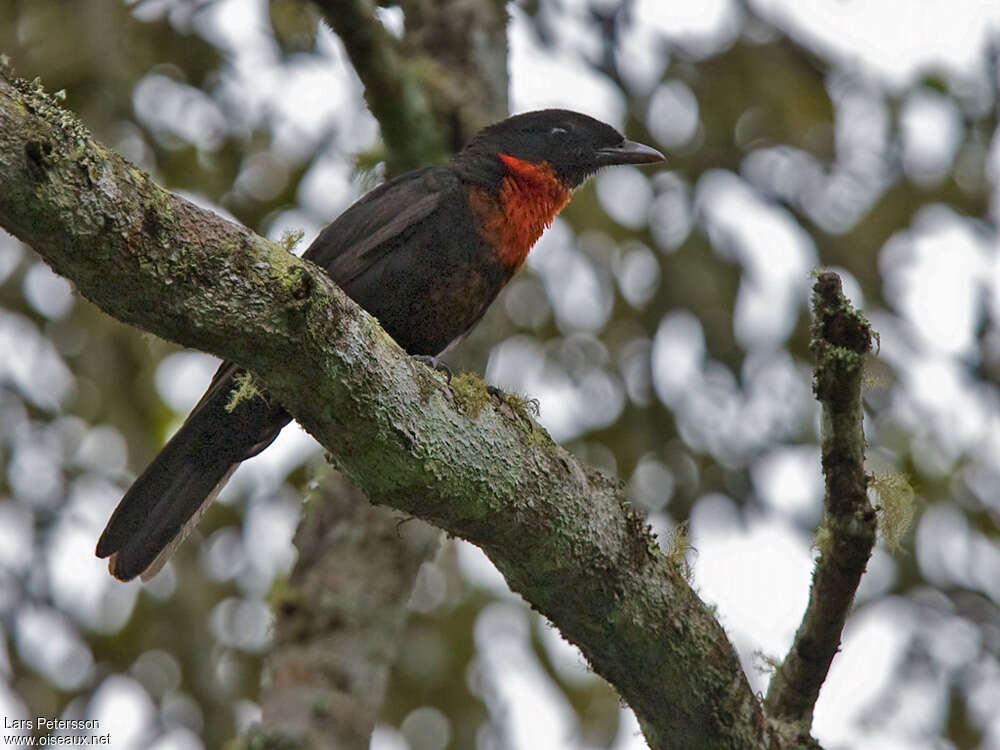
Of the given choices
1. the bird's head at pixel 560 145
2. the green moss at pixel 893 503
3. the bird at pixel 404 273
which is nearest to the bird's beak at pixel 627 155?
the bird's head at pixel 560 145

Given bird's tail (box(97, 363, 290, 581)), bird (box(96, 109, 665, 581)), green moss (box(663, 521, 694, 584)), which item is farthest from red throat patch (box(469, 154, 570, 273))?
green moss (box(663, 521, 694, 584))

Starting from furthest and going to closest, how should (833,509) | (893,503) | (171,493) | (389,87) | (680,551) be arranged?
(389,87), (171,493), (680,551), (893,503), (833,509)

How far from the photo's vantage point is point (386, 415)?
2.71 meters

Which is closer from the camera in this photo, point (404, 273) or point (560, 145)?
point (404, 273)

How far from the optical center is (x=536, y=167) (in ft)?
15.7

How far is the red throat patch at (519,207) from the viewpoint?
4434mm

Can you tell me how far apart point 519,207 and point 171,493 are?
157 cm

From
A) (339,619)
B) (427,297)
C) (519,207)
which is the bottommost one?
(339,619)

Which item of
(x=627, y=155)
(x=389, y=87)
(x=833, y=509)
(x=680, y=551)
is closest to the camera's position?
(x=833, y=509)

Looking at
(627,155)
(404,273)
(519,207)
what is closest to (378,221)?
(404,273)

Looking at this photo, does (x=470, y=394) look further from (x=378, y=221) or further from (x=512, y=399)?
(x=378, y=221)

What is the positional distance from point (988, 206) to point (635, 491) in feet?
6.97

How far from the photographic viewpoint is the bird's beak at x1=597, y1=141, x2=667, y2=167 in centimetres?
512

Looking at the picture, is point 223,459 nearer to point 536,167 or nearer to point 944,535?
point 536,167
